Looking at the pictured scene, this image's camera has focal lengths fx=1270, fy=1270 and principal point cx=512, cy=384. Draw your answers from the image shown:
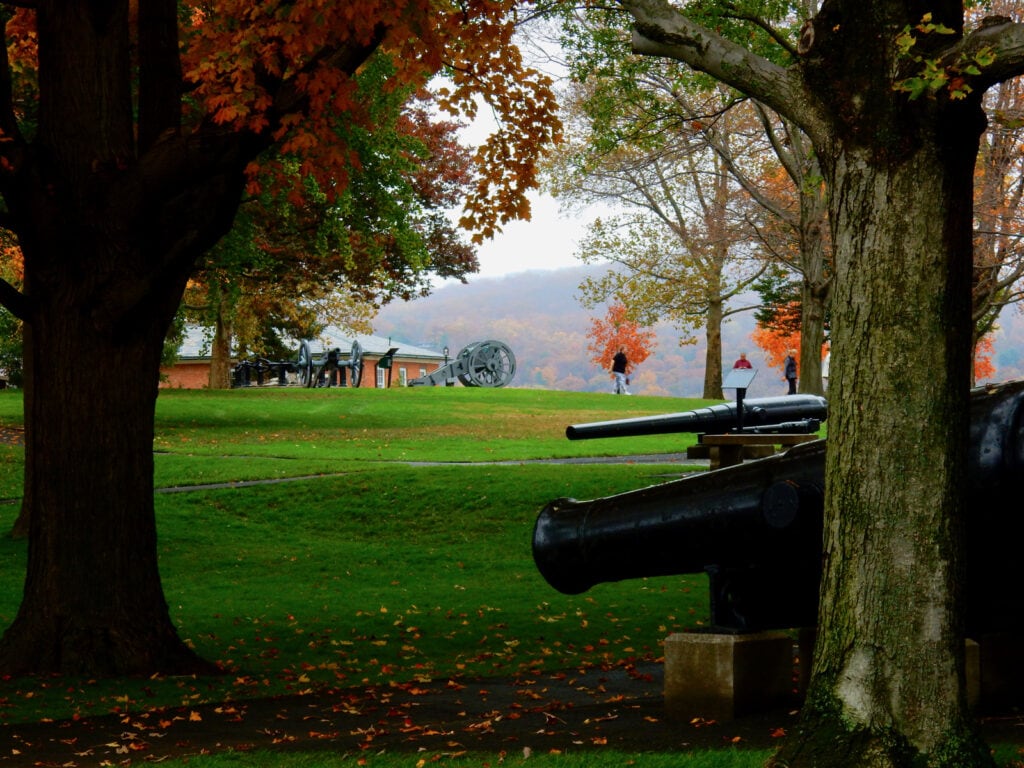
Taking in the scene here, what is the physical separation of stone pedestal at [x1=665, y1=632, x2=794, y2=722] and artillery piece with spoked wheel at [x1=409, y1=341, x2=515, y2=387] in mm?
41011

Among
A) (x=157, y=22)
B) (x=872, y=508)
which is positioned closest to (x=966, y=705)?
(x=872, y=508)

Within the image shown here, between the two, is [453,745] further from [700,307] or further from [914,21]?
[700,307]

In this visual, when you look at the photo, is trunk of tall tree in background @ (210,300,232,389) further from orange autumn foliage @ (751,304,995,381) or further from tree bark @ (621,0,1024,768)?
tree bark @ (621,0,1024,768)

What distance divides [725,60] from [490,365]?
41956mm

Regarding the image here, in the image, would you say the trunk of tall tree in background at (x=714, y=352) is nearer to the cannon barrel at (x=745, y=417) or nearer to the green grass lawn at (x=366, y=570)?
the green grass lawn at (x=366, y=570)

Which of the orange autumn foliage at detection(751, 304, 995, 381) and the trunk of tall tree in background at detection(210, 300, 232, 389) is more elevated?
the orange autumn foliage at detection(751, 304, 995, 381)

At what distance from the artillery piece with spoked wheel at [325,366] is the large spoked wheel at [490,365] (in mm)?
4364

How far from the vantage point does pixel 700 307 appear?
42.5m

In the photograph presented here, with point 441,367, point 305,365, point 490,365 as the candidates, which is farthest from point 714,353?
point 305,365

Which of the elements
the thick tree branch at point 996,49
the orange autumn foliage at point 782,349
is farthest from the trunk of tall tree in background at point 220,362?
the thick tree branch at point 996,49

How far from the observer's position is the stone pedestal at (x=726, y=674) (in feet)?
19.0

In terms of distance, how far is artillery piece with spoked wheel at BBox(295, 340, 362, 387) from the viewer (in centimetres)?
4826

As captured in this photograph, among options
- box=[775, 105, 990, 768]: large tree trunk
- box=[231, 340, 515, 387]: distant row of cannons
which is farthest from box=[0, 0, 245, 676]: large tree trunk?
box=[231, 340, 515, 387]: distant row of cannons

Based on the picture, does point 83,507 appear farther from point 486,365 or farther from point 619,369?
point 486,365
